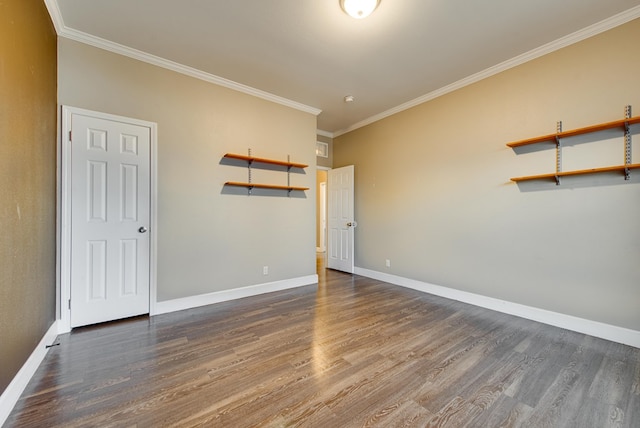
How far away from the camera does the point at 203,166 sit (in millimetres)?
3314

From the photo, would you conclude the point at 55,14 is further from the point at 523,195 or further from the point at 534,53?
the point at 523,195

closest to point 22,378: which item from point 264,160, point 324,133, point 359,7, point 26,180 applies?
point 26,180

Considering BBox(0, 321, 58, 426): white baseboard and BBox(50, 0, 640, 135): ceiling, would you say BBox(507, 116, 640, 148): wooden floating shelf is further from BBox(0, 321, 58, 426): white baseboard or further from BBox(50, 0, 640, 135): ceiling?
BBox(0, 321, 58, 426): white baseboard

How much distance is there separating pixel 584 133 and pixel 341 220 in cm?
356

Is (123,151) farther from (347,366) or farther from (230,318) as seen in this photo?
(347,366)

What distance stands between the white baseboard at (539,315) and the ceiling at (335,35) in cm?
276

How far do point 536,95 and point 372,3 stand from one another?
2.10m

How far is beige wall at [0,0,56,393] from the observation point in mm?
1529

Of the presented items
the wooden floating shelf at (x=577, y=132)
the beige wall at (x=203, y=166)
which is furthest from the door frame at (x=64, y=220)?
the wooden floating shelf at (x=577, y=132)

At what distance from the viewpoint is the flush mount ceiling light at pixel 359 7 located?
2121mm

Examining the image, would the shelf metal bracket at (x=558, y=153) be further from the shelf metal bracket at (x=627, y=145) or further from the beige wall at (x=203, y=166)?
the beige wall at (x=203, y=166)

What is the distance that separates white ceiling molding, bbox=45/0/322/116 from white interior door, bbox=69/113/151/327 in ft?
2.48

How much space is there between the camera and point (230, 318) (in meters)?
2.91

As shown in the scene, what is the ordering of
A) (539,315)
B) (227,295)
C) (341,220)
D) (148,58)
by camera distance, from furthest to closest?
(341,220) → (227,295) → (148,58) → (539,315)
